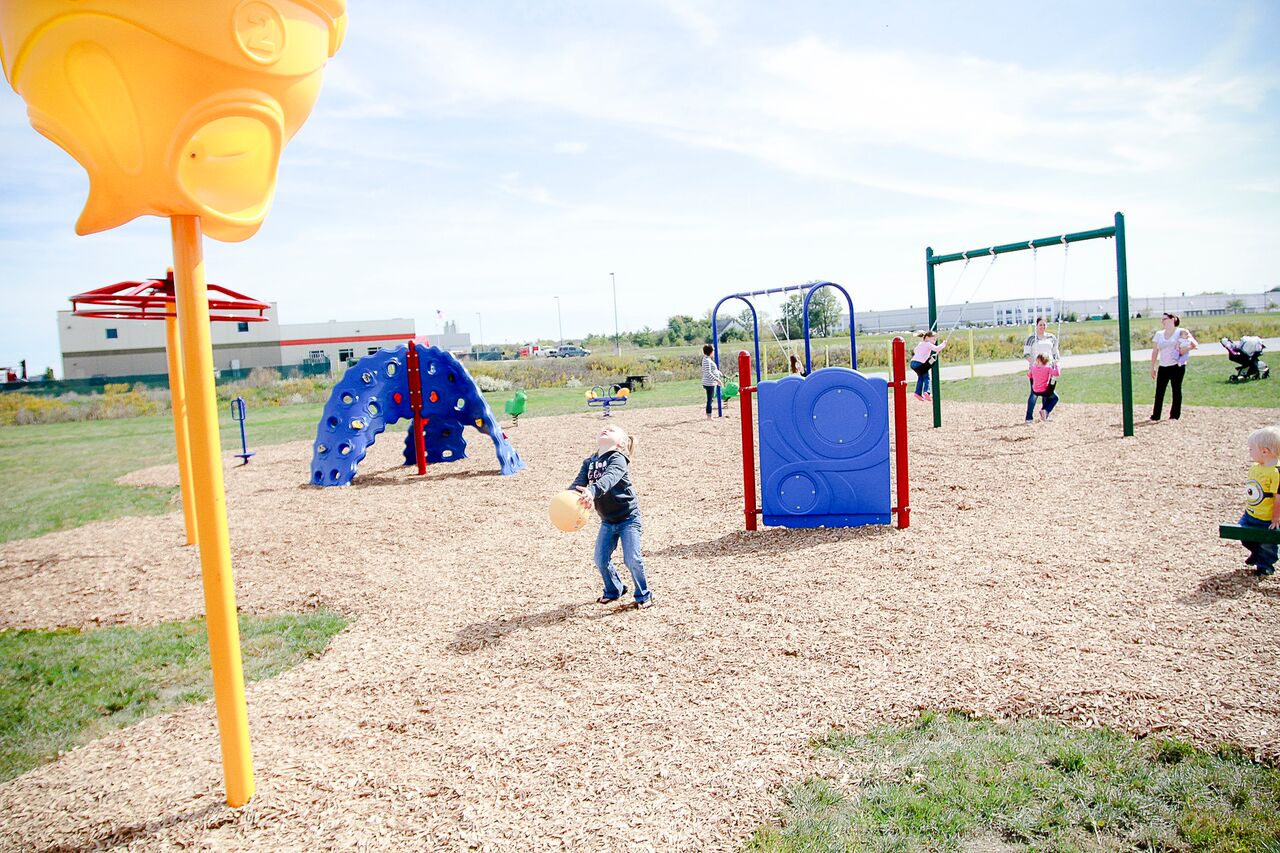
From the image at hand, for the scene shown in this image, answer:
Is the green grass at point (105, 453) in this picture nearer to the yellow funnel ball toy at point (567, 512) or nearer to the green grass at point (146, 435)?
the green grass at point (146, 435)

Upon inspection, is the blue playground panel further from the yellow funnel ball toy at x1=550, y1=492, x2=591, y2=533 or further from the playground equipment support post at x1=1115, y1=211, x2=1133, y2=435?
the playground equipment support post at x1=1115, y1=211, x2=1133, y2=435

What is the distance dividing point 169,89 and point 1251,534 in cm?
698

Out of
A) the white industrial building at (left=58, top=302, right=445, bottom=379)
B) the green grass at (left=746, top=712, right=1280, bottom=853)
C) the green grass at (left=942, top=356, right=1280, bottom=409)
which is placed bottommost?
the green grass at (left=746, top=712, right=1280, bottom=853)

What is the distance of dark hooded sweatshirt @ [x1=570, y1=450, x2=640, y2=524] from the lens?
20.1 ft

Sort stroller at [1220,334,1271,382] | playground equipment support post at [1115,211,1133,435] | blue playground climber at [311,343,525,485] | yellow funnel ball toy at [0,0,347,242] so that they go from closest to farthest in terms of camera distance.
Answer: yellow funnel ball toy at [0,0,347,242] < playground equipment support post at [1115,211,1133,435] < blue playground climber at [311,343,525,485] < stroller at [1220,334,1271,382]

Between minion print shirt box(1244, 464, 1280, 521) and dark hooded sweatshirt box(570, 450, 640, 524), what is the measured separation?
4.49 m

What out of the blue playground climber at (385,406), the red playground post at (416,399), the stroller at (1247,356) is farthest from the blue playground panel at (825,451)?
the stroller at (1247,356)

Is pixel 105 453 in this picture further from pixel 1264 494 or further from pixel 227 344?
pixel 227 344

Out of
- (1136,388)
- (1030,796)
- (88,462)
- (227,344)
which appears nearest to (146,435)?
(88,462)

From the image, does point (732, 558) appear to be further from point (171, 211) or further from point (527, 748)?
point (171, 211)

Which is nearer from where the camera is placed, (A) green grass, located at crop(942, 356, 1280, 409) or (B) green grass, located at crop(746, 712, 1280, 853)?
(B) green grass, located at crop(746, 712, 1280, 853)

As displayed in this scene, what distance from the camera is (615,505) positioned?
623cm

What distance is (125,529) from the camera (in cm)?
1097

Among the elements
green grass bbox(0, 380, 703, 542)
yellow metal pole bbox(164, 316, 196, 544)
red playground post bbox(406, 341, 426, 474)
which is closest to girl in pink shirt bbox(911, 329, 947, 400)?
green grass bbox(0, 380, 703, 542)
